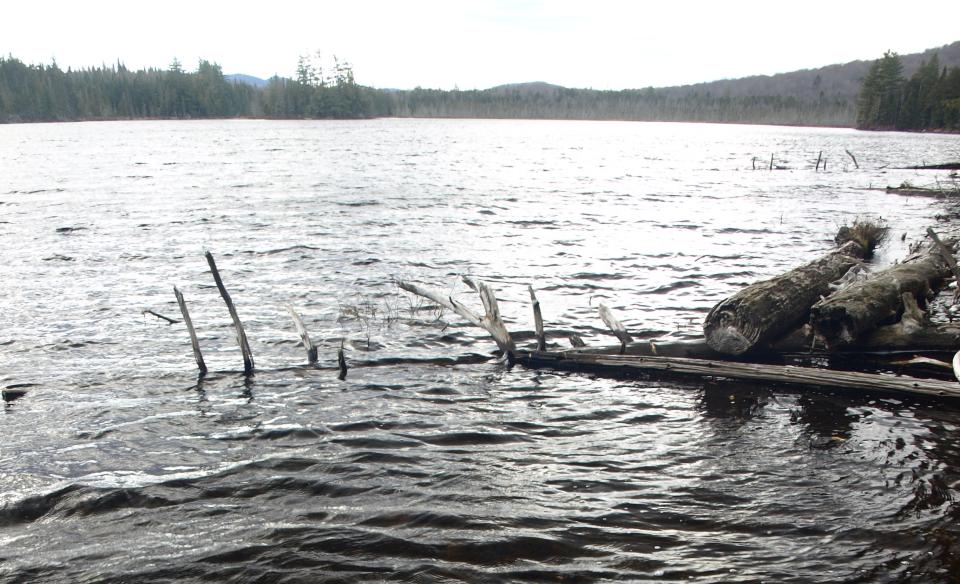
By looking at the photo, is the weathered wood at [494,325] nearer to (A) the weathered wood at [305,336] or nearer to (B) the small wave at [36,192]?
(A) the weathered wood at [305,336]

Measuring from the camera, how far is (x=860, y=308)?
8812 mm

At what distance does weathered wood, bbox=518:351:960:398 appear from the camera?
748 cm

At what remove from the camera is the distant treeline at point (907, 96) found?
323 feet

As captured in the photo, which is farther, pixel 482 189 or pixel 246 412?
pixel 482 189

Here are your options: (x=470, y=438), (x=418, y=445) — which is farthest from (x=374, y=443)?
(x=470, y=438)

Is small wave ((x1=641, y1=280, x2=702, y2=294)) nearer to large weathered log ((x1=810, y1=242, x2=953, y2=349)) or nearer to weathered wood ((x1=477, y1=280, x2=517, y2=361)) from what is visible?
large weathered log ((x1=810, y1=242, x2=953, y2=349))

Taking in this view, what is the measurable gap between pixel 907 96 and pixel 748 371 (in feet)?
431

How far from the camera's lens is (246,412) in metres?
7.95

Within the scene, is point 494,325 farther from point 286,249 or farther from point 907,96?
point 907,96

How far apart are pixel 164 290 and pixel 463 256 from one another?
8096 millimetres

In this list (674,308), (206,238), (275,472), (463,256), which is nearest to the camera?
(275,472)

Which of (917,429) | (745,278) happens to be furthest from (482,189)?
(917,429)

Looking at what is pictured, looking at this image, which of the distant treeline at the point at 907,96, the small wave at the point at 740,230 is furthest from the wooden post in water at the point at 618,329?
the distant treeline at the point at 907,96

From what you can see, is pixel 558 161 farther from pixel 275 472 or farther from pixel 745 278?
pixel 275 472
